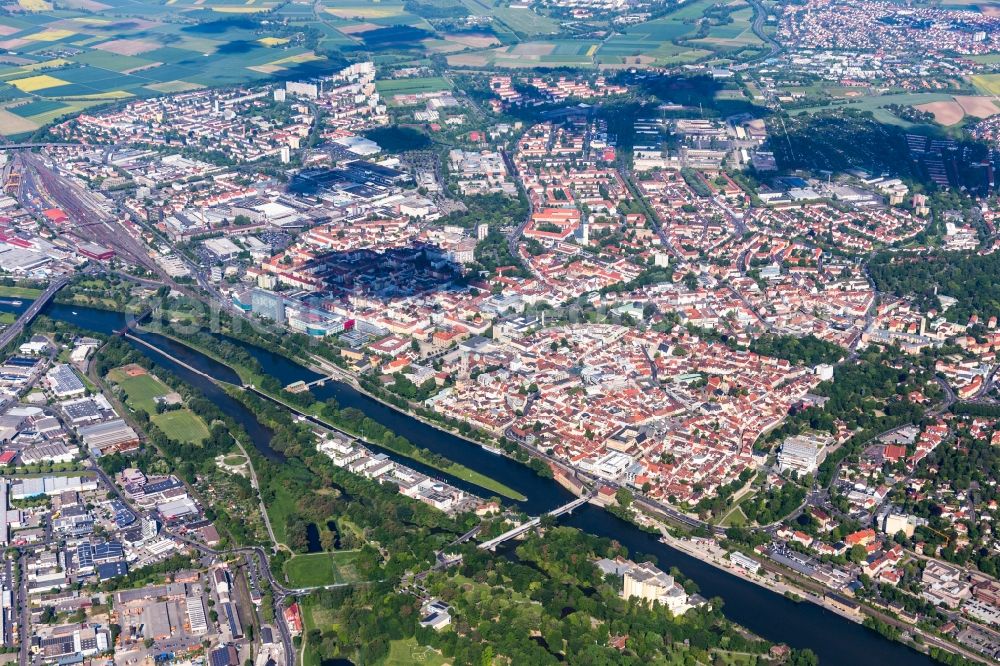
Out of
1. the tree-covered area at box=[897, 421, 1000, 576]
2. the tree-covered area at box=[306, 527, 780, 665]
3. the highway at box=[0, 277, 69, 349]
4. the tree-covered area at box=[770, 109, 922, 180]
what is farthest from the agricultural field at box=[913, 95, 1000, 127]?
the tree-covered area at box=[306, 527, 780, 665]

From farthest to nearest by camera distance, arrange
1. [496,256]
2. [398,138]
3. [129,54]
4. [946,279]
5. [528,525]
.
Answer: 1. [129,54]
2. [398,138]
3. [496,256]
4. [946,279]
5. [528,525]

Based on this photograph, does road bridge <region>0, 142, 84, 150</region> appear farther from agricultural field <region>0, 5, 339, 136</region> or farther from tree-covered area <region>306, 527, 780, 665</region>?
tree-covered area <region>306, 527, 780, 665</region>

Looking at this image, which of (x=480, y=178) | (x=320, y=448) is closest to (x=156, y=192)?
(x=480, y=178)

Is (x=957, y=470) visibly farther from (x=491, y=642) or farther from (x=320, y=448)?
(x=320, y=448)

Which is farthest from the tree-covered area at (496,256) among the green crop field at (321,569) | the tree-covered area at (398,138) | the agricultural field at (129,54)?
the agricultural field at (129,54)

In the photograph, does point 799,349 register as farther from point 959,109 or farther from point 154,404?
point 959,109

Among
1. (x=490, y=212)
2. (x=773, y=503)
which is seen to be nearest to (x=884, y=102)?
(x=490, y=212)
